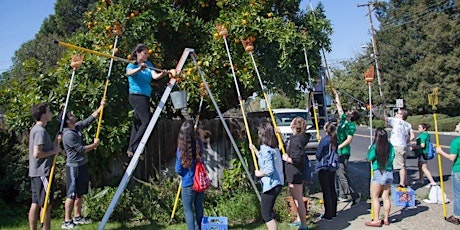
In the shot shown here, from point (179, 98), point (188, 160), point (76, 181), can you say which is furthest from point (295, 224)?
point (76, 181)

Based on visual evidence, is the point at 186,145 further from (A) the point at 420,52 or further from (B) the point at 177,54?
(A) the point at 420,52

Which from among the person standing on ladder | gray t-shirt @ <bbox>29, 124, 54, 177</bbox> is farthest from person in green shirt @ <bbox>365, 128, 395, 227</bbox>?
gray t-shirt @ <bbox>29, 124, 54, 177</bbox>

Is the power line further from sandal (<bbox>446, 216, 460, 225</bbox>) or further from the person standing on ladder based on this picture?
the person standing on ladder

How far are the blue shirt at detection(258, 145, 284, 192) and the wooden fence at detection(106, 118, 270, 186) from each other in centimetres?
229

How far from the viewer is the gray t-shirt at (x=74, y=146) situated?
5.75m

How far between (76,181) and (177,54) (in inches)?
150

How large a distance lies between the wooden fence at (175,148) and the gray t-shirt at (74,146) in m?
1.63

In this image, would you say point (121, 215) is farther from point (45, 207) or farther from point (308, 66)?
A: point (308, 66)

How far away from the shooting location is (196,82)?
7.45m

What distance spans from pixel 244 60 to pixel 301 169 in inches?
96.5

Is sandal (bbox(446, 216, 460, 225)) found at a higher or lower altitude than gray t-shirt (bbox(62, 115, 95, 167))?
lower

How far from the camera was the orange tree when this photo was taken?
6734 millimetres

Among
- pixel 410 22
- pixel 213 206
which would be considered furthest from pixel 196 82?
pixel 410 22

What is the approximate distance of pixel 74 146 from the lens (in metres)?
5.75
